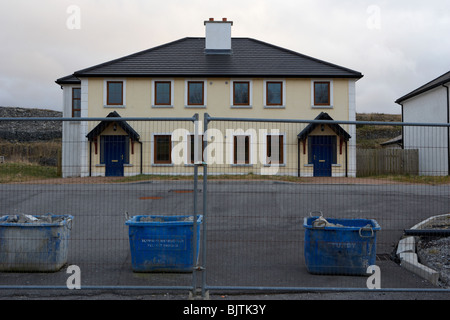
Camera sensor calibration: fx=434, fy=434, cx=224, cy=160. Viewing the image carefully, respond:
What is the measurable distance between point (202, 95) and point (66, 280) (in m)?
22.7

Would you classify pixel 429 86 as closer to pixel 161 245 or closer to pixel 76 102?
pixel 76 102

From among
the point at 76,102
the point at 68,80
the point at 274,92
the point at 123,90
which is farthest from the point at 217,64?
the point at 68,80

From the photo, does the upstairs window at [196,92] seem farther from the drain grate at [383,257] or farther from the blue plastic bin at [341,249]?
the blue plastic bin at [341,249]

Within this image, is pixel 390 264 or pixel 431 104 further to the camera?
pixel 431 104

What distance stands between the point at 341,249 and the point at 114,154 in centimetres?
385

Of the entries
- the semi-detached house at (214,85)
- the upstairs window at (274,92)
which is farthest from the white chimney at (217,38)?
the upstairs window at (274,92)

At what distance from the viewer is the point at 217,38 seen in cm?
3109

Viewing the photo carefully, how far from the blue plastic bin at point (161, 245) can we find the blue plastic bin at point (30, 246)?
4.06ft

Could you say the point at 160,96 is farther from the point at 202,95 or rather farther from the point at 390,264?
the point at 390,264

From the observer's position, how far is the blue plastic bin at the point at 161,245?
21.8 feet

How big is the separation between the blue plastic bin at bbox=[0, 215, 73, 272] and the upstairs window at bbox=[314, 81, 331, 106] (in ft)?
77.3

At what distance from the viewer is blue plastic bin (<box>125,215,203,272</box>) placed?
6.64 m

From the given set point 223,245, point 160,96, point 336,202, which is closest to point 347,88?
point 160,96
